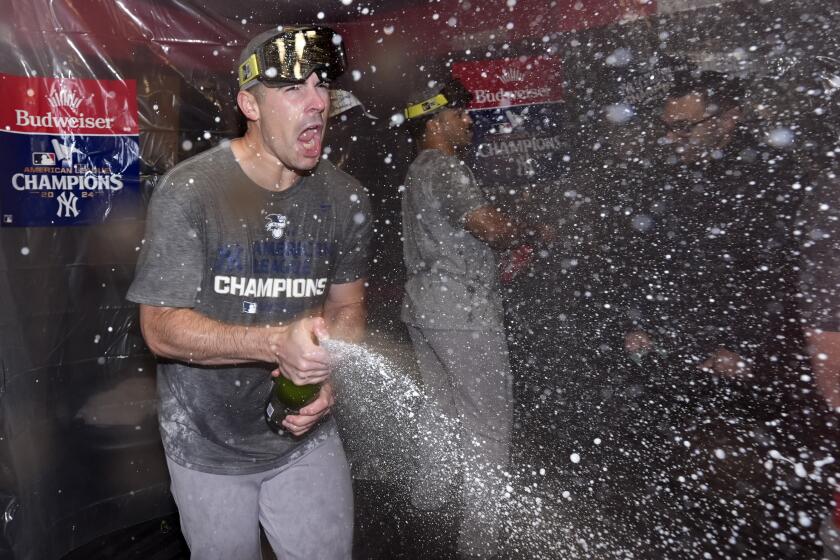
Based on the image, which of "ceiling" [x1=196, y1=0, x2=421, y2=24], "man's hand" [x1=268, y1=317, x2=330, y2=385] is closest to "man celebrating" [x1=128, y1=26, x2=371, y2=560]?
"man's hand" [x1=268, y1=317, x2=330, y2=385]

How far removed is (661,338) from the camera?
4.37 m

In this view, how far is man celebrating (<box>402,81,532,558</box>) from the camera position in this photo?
125 inches

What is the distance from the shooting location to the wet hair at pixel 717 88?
12.4ft

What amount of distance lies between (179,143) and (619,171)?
3674 millimetres

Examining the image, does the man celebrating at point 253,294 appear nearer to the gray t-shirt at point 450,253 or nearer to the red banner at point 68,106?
the gray t-shirt at point 450,253

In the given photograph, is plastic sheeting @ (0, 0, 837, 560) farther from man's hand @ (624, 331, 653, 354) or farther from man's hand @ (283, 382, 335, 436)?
man's hand @ (283, 382, 335, 436)

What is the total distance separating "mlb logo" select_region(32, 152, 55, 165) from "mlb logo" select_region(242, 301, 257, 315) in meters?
2.17

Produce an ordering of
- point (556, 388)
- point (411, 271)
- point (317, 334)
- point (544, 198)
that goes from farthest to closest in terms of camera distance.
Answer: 1. point (544, 198)
2. point (556, 388)
3. point (411, 271)
4. point (317, 334)

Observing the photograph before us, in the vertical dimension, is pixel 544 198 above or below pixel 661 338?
above

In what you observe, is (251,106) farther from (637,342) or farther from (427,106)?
(637,342)

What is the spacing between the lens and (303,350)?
5.51ft

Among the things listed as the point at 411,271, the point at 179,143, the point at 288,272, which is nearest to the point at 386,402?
the point at 411,271

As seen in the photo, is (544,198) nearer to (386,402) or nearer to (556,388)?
(556,388)

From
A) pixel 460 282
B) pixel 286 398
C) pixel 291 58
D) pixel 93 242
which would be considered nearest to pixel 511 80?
pixel 460 282
